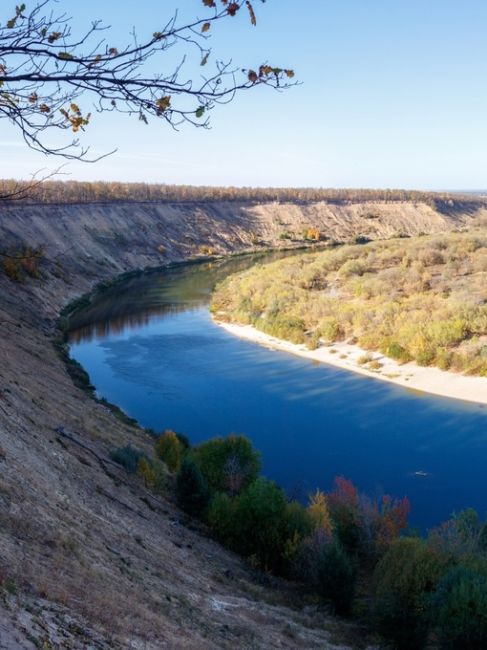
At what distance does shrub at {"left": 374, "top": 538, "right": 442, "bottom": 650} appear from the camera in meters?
10.2

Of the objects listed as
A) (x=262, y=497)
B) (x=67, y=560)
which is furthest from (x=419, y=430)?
(x=67, y=560)

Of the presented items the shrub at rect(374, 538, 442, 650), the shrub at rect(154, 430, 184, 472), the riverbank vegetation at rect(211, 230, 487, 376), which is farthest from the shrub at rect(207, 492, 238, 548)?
the riverbank vegetation at rect(211, 230, 487, 376)

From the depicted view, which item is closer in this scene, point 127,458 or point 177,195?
point 127,458

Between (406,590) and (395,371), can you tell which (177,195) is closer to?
(395,371)

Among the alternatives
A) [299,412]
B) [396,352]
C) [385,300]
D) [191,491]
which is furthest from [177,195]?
[191,491]

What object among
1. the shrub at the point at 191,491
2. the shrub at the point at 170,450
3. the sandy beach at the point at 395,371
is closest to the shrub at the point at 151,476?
the shrub at the point at 191,491

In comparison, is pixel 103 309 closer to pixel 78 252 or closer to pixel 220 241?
pixel 78 252

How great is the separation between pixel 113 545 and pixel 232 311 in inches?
1330

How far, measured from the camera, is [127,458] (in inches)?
617

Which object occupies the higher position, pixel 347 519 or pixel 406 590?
pixel 406 590

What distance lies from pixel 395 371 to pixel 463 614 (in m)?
21.1

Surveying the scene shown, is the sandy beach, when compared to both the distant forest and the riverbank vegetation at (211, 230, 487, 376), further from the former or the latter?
the distant forest

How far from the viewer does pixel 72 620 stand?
6.18 metres

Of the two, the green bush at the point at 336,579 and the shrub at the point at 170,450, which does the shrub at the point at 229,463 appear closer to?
the shrub at the point at 170,450
